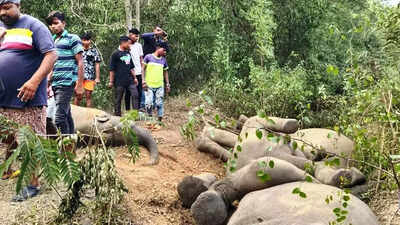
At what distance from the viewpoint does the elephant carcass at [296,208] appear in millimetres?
4051

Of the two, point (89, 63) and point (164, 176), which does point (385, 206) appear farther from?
point (89, 63)

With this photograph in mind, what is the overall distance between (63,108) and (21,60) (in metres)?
1.00

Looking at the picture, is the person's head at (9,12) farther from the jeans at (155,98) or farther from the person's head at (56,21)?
the jeans at (155,98)

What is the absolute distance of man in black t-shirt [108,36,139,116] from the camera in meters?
7.87

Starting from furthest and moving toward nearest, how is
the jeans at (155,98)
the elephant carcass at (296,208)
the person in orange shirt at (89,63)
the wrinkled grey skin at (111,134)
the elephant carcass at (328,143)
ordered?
the jeans at (155,98) < the person in orange shirt at (89,63) < the wrinkled grey skin at (111,134) < the elephant carcass at (328,143) < the elephant carcass at (296,208)

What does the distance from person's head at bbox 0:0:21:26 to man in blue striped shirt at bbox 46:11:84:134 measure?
118 centimetres

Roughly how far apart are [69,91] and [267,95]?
14.5ft

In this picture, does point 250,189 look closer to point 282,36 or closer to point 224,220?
point 224,220

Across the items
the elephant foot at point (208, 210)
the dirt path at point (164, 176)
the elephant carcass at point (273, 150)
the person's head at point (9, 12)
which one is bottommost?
the dirt path at point (164, 176)

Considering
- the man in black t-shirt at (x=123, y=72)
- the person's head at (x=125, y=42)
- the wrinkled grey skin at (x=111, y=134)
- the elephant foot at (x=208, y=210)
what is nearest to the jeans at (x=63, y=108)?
the wrinkled grey skin at (x=111, y=134)

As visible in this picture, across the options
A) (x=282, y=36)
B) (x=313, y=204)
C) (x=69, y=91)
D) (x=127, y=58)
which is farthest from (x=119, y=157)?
(x=282, y=36)

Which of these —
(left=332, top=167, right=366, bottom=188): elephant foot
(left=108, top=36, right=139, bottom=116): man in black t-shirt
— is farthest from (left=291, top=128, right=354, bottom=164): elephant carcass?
(left=108, top=36, right=139, bottom=116): man in black t-shirt

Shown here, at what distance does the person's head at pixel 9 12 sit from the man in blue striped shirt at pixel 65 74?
46.4 inches

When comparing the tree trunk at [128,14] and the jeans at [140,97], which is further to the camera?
the tree trunk at [128,14]
